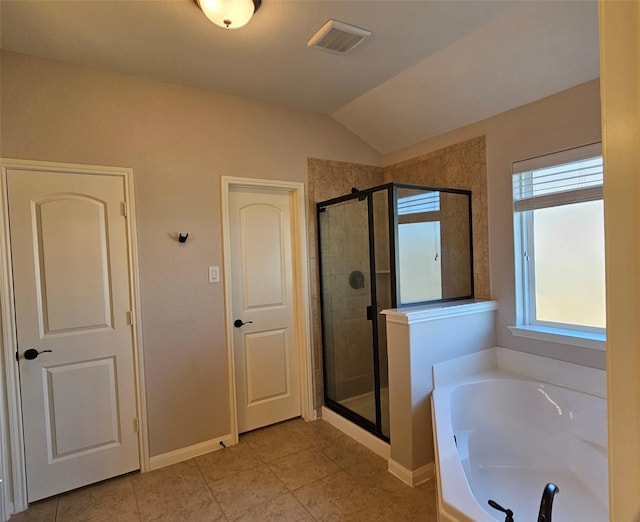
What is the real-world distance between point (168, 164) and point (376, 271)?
66.2 inches

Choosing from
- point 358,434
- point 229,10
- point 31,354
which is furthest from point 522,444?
point 31,354

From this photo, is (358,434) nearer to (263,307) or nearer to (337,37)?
(263,307)

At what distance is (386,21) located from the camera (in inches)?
75.0

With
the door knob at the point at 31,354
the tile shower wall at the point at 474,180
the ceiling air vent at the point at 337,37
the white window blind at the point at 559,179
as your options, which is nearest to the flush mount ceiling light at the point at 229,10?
the ceiling air vent at the point at 337,37

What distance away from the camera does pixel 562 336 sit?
226 cm

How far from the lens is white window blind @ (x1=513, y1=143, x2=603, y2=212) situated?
211 cm

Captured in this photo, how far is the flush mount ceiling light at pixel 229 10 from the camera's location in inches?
63.6

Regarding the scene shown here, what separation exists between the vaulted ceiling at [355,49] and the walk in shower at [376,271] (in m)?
0.78

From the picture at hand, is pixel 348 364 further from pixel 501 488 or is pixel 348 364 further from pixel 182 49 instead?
pixel 182 49

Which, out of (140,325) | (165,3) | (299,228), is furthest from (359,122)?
(140,325)

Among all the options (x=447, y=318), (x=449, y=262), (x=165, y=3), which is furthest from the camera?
Answer: (x=449, y=262)

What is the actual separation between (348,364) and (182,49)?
8.40 feet

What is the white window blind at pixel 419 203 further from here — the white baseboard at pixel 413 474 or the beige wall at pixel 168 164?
the white baseboard at pixel 413 474

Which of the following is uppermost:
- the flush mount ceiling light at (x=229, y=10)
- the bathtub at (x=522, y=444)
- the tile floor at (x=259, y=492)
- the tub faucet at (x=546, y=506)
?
the flush mount ceiling light at (x=229, y=10)
